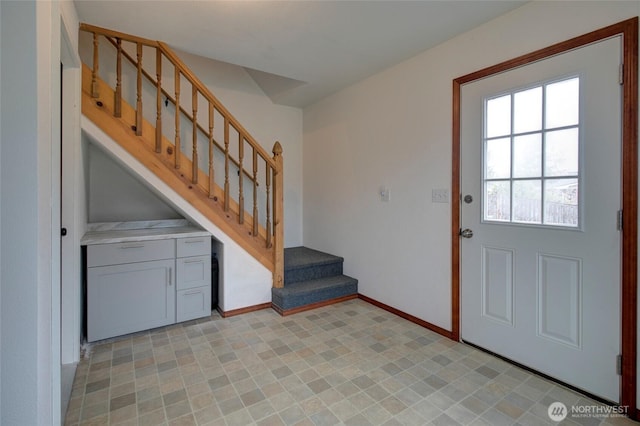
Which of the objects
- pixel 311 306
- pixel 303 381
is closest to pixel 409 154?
pixel 311 306

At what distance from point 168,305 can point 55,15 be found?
7.22 feet

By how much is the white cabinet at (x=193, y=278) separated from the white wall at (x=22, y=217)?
169 centimetres

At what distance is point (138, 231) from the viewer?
299cm

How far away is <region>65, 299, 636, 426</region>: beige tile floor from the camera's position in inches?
66.1

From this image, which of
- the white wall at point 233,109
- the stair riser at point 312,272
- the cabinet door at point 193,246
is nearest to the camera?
the cabinet door at point 193,246

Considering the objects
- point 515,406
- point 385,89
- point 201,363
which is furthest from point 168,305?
point 385,89

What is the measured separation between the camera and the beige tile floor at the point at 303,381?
1679 mm

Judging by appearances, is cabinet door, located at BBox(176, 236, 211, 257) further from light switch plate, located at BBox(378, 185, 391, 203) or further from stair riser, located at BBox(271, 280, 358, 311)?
light switch plate, located at BBox(378, 185, 391, 203)

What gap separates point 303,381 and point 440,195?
1791 millimetres

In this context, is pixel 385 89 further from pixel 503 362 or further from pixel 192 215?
pixel 503 362

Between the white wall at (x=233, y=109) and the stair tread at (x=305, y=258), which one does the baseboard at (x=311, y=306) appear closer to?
the stair tread at (x=305, y=258)

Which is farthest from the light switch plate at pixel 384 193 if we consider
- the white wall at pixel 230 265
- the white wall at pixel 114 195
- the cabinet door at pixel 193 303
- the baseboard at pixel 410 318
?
the white wall at pixel 114 195

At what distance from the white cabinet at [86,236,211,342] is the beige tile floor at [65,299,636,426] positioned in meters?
0.15

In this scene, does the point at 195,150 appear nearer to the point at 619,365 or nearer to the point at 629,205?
the point at 629,205
